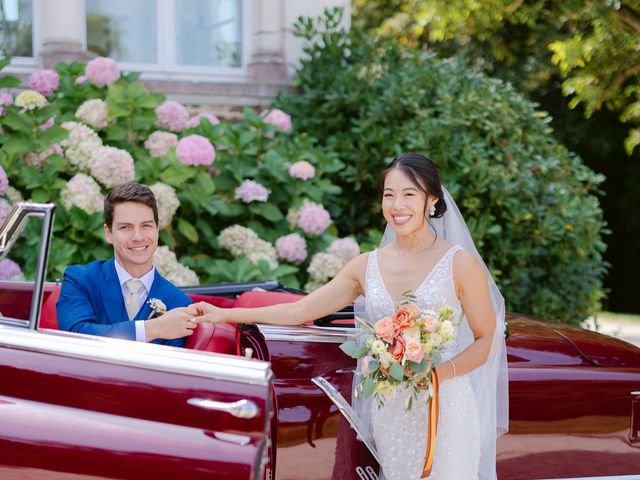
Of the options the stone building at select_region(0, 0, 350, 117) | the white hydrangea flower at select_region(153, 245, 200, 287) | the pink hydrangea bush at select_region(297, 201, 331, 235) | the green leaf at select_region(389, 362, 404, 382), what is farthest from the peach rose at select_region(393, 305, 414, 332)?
the stone building at select_region(0, 0, 350, 117)

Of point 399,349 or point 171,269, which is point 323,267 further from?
point 399,349

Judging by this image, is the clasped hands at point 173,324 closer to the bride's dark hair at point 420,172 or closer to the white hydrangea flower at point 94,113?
the bride's dark hair at point 420,172

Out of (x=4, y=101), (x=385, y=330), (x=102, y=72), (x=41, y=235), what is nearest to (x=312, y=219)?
(x=102, y=72)

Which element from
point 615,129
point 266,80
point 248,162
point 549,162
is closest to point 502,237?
point 549,162

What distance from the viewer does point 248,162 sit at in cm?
658

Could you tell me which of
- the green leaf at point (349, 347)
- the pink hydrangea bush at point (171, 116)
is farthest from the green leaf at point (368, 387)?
the pink hydrangea bush at point (171, 116)

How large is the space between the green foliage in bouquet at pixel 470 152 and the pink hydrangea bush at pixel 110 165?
198cm

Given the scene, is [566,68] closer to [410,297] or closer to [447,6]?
[447,6]

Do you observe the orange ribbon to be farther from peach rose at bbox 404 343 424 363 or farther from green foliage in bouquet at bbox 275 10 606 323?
green foliage in bouquet at bbox 275 10 606 323

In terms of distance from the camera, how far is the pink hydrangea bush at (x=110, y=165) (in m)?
5.66

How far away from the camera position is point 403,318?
2723 millimetres

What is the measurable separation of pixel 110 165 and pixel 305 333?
3.03 m

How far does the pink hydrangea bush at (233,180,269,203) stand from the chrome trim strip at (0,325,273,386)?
366 centimetres

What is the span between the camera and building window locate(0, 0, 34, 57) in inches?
292
